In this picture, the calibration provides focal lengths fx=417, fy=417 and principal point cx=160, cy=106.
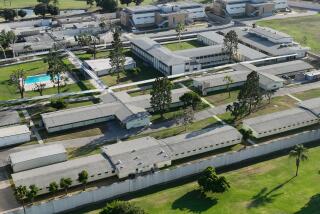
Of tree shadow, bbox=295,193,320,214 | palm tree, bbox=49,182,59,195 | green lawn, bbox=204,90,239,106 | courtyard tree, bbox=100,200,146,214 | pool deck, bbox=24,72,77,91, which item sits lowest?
tree shadow, bbox=295,193,320,214

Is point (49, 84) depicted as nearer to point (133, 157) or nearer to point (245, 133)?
point (133, 157)

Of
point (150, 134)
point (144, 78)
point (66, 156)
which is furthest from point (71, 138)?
point (144, 78)

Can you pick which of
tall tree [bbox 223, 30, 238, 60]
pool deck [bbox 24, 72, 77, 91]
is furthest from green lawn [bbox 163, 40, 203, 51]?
pool deck [bbox 24, 72, 77, 91]

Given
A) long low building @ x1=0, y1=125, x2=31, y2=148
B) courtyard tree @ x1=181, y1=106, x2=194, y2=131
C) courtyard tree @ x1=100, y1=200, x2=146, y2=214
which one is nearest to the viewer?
courtyard tree @ x1=100, y1=200, x2=146, y2=214

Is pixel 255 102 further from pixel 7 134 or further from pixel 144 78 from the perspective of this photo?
pixel 7 134

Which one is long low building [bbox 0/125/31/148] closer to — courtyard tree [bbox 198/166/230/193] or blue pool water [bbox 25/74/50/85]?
blue pool water [bbox 25/74/50/85]

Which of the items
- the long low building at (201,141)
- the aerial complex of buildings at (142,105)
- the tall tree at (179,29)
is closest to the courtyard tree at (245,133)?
the long low building at (201,141)

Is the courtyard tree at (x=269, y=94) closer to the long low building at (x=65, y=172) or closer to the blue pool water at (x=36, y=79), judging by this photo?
the long low building at (x=65, y=172)
